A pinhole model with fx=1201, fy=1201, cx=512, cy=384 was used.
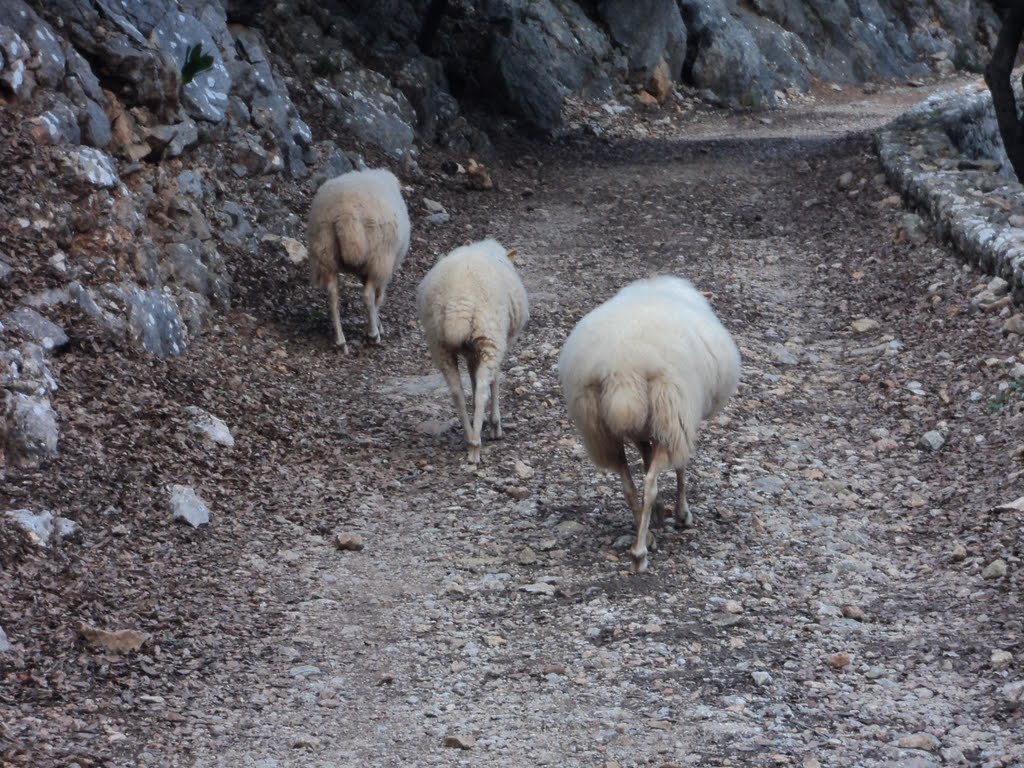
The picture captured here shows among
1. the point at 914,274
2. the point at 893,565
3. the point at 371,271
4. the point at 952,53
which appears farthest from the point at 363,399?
the point at 952,53

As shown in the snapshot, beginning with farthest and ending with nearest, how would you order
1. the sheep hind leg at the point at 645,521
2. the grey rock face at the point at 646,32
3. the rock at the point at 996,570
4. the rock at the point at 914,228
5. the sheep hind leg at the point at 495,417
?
the grey rock face at the point at 646,32
the rock at the point at 914,228
the sheep hind leg at the point at 495,417
the sheep hind leg at the point at 645,521
the rock at the point at 996,570

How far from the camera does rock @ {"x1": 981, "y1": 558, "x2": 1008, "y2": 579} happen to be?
5305 mm

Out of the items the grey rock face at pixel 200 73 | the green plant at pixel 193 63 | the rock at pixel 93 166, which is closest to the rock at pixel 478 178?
the grey rock face at pixel 200 73

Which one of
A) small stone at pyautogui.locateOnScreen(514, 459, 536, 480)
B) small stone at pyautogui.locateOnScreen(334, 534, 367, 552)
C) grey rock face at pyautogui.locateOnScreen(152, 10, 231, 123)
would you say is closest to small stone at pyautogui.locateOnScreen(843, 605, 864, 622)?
small stone at pyautogui.locateOnScreen(514, 459, 536, 480)

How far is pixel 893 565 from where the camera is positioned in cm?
564

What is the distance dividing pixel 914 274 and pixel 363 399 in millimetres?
4825

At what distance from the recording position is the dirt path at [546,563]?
14.0 feet

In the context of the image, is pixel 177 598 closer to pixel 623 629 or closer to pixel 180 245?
pixel 623 629

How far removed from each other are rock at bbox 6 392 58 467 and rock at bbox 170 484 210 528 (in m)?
0.61

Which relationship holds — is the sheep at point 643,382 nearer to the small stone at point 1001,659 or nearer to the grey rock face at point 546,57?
the small stone at point 1001,659

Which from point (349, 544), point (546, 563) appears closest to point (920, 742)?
point (546, 563)

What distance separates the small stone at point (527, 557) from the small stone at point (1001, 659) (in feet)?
6.93

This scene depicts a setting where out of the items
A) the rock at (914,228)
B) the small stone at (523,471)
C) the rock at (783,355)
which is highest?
the rock at (914,228)

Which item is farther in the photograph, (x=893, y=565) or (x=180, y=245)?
(x=180, y=245)
